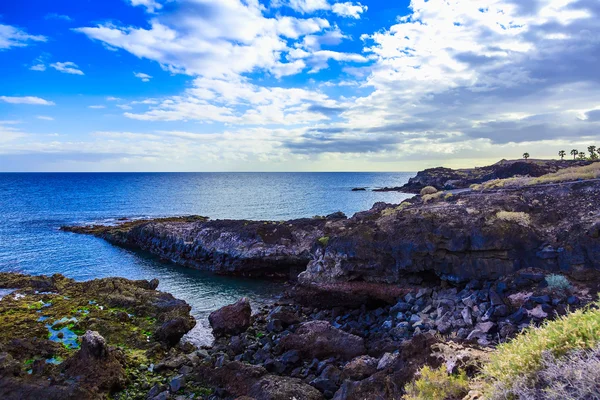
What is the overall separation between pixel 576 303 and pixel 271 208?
78.9m

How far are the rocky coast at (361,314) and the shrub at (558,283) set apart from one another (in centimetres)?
8

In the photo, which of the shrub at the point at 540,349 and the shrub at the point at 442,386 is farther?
the shrub at the point at 442,386

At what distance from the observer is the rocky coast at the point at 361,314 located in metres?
14.5

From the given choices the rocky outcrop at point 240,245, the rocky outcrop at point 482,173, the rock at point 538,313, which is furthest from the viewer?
the rocky outcrop at point 482,173

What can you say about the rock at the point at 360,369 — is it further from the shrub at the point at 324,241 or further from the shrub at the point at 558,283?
the shrub at the point at 324,241

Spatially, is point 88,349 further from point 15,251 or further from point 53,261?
point 15,251

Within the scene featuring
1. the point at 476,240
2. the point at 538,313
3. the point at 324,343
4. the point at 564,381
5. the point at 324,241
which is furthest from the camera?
the point at 324,241

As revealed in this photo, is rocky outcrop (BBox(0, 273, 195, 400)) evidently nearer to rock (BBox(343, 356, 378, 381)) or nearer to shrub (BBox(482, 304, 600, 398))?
rock (BBox(343, 356, 378, 381))

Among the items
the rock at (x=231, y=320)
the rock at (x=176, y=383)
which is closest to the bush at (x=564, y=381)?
the rock at (x=176, y=383)

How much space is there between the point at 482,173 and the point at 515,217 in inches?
4580

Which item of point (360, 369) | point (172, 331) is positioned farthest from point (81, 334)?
point (360, 369)

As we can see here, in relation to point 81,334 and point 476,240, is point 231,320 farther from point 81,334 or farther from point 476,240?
point 476,240

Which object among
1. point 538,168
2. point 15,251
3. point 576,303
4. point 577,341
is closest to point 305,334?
point 576,303

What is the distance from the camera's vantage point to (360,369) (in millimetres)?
14297
